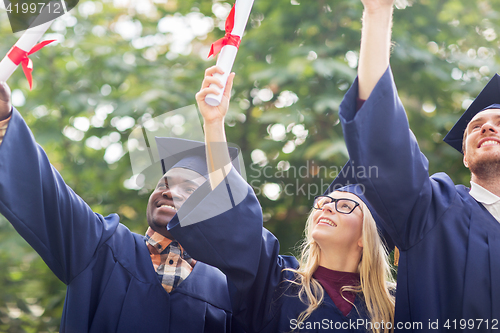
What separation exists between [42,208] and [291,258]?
5.00 ft

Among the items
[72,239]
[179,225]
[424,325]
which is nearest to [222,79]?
[179,225]

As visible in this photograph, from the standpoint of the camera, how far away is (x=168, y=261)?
3.00 meters

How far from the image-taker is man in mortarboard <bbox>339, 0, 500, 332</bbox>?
6.93 feet

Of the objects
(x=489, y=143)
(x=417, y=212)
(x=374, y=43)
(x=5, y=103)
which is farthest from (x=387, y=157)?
(x=5, y=103)

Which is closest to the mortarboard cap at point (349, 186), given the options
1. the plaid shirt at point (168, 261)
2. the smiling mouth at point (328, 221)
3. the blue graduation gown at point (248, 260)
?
the smiling mouth at point (328, 221)

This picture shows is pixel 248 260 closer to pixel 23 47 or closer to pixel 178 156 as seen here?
pixel 178 156

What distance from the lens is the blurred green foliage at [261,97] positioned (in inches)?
162

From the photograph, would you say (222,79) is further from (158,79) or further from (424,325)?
(158,79)

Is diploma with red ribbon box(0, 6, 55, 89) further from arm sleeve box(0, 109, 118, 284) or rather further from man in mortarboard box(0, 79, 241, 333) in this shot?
arm sleeve box(0, 109, 118, 284)

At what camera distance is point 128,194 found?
174 inches

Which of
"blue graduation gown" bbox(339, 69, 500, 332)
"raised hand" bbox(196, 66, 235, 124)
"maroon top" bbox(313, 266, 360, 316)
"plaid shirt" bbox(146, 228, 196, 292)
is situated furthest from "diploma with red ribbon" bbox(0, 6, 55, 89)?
"maroon top" bbox(313, 266, 360, 316)

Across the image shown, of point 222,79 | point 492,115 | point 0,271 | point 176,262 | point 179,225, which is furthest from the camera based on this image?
point 0,271

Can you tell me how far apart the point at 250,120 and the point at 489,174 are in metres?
2.39

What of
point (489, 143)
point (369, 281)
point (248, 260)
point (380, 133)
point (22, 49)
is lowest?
point (369, 281)
